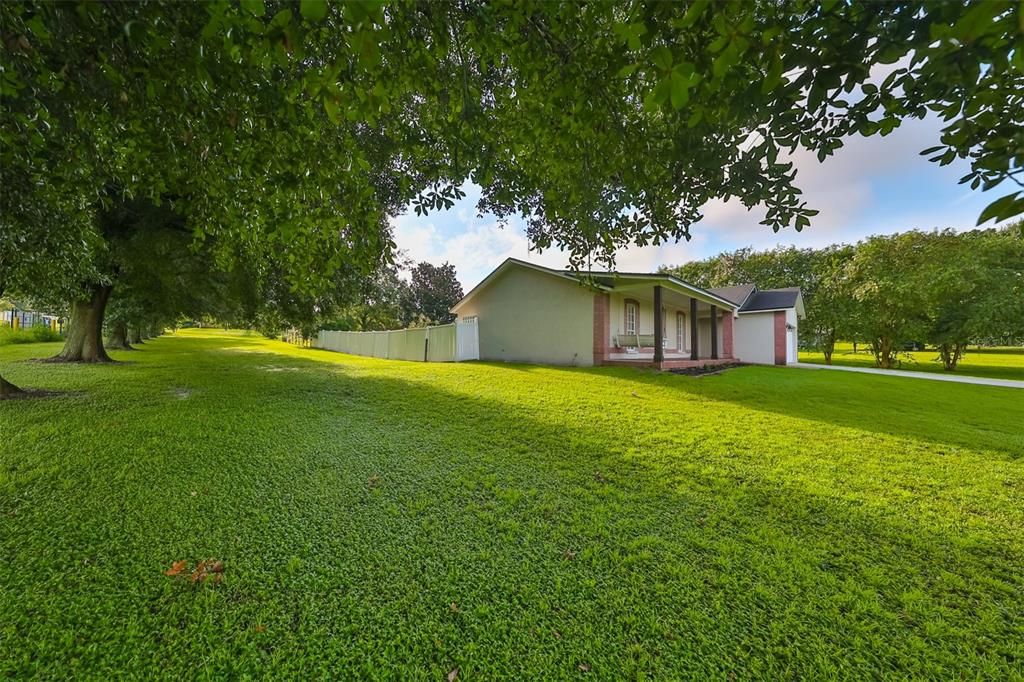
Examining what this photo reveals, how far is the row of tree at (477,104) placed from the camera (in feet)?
4.91

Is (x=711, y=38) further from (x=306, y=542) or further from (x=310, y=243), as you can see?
(x=306, y=542)

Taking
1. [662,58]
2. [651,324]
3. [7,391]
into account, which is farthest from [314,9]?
[651,324]

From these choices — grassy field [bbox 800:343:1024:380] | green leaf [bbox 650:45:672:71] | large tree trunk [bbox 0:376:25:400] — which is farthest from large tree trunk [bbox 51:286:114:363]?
grassy field [bbox 800:343:1024:380]

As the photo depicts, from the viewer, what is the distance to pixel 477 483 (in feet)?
11.6

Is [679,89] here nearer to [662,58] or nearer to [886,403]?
[662,58]

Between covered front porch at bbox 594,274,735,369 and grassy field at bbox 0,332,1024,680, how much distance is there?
25.0 ft

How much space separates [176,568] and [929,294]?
85.4ft

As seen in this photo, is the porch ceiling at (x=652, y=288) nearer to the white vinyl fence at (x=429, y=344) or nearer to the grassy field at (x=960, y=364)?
the white vinyl fence at (x=429, y=344)

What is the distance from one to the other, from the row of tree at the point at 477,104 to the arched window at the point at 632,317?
449 inches

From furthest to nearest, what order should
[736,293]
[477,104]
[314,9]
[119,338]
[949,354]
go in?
[736,293], [949,354], [119,338], [477,104], [314,9]

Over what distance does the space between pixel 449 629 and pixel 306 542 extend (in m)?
1.29

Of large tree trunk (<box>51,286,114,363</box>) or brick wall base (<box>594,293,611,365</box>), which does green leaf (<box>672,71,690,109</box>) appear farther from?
large tree trunk (<box>51,286,114,363</box>)

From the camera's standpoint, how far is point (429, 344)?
685 inches

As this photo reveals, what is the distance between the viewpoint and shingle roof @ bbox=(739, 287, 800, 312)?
18578 mm
